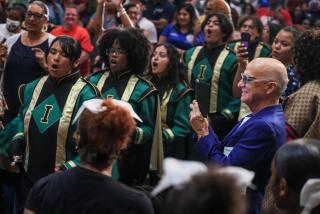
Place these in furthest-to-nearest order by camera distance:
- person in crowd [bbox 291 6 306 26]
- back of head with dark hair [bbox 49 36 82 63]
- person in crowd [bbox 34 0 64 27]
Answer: person in crowd [bbox 291 6 306 26] < person in crowd [bbox 34 0 64 27] < back of head with dark hair [bbox 49 36 82 63]

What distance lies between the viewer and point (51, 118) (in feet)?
18.3

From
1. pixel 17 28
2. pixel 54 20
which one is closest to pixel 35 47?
pixel 17 28

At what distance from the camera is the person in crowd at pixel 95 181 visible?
3523mm

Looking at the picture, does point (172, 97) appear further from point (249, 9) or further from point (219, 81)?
point (249, 9)

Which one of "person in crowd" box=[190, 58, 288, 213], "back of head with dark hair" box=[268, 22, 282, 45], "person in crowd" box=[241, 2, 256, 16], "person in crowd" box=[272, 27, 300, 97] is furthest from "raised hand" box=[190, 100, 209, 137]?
"person in crowd" box=[241, 2, 256, 16]

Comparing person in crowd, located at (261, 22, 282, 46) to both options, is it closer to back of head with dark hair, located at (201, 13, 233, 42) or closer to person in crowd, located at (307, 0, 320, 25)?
back of head with dark hair, located at (201, 13, 233, 42)

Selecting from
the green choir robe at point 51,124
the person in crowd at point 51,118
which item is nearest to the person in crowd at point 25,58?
the person in crowd at point 51,118

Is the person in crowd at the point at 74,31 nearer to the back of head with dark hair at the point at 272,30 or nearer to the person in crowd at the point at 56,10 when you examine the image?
the person in crowd at the point at 56,10

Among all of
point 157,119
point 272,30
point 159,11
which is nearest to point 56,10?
point 159,11

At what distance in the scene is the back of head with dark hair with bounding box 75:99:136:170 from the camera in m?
3.58

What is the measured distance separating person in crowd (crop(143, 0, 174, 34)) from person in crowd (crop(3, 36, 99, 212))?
6104mm

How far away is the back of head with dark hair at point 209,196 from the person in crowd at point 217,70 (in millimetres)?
5113

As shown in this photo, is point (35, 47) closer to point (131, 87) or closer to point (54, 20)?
point (131, 87)

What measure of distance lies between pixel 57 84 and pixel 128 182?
1.16 meters
